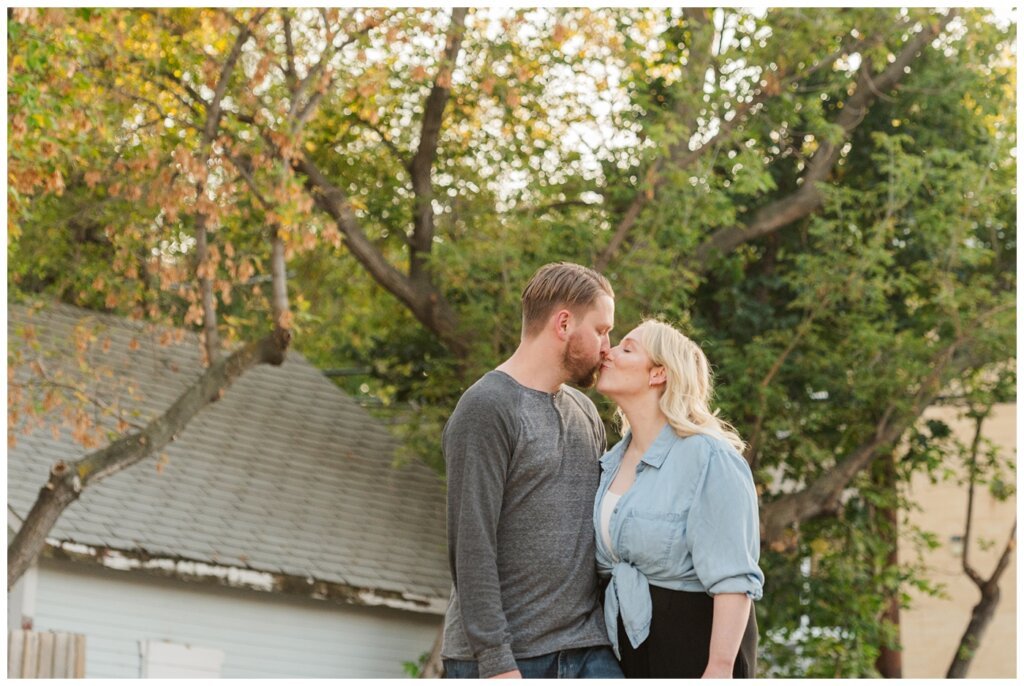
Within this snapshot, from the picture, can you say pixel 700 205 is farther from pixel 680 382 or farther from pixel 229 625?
pixel 680 382

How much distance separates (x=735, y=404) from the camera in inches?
561

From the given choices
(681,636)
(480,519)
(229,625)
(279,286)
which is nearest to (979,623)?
(229,625)

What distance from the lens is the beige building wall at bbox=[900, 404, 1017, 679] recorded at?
898 inches

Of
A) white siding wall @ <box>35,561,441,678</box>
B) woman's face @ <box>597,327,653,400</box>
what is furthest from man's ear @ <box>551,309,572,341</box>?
white siding wall @ <box>35,561,441,678</box>

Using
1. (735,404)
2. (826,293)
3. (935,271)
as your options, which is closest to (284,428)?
(735,404)

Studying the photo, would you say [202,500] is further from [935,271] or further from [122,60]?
[935,271]

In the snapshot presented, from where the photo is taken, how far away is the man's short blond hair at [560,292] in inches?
182

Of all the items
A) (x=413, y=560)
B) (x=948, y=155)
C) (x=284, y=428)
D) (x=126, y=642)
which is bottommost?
(x=126, y=642)

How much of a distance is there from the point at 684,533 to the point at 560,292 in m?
0.90

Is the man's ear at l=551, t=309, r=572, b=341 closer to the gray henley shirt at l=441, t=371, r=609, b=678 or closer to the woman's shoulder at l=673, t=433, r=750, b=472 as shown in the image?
the gray henley shirt at l=441, t=371, r=609, b=678

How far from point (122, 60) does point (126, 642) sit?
522 centimetres

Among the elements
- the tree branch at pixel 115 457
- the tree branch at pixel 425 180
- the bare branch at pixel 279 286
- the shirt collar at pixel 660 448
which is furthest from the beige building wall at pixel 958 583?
the shirt collar at pixel 660 448

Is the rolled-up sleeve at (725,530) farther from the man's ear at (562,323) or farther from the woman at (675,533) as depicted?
the man's ear at (562,323)

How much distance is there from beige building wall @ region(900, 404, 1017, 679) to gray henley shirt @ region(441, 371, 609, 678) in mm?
19156
